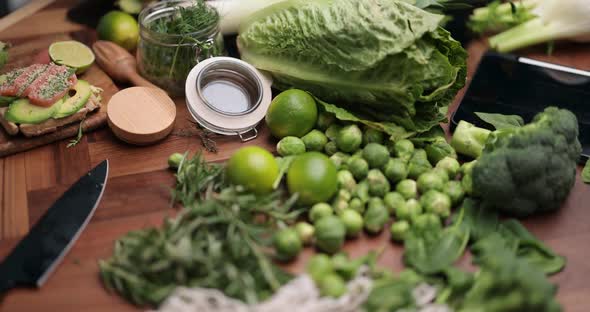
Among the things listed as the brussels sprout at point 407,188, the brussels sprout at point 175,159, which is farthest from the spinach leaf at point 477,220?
the brussels sprout at point 175,159

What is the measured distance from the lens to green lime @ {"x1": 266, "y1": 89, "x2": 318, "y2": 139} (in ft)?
6.30

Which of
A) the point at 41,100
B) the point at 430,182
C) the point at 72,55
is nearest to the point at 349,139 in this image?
the point at 430,182

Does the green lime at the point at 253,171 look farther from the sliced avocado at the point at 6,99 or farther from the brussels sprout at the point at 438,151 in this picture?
the sliced avocado at the point at 6,99

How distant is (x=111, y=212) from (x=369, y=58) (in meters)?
0.93

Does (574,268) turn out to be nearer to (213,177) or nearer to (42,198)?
(213,177)

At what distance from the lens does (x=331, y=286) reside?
4.75 feet

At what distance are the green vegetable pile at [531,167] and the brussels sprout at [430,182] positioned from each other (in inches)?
4.0

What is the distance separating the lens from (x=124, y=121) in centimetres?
196

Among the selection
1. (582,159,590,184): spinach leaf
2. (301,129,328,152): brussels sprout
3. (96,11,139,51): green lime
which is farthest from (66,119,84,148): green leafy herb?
(582,159,590,184): spinach leaf

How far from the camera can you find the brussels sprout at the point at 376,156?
182 cm

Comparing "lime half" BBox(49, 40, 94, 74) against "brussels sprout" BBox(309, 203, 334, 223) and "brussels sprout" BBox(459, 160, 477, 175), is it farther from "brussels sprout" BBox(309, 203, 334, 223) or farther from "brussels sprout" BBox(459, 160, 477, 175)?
"brussels sprout" BBox(459, 160, 477, 175)

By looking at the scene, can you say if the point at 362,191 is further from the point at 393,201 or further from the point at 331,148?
the point at 331,148

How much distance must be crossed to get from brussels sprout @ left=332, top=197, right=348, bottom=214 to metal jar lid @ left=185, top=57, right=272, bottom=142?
0.46 meters

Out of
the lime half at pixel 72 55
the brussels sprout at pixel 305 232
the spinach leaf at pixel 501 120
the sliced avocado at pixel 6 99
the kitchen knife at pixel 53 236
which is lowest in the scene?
the kitchen knife at pixel 53 236
